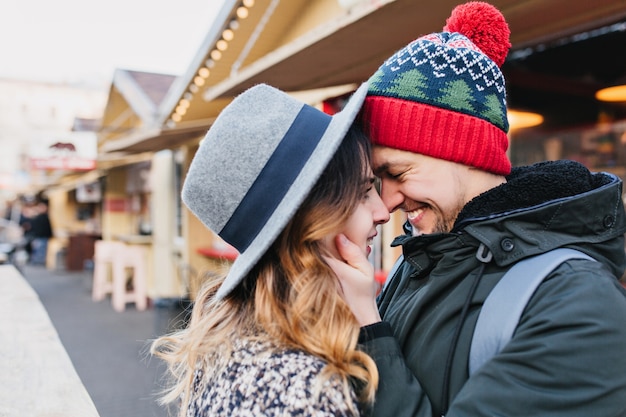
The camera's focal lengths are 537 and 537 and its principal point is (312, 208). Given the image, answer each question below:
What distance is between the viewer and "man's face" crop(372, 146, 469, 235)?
1.37m

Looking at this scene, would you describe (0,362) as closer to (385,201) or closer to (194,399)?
(194,399)

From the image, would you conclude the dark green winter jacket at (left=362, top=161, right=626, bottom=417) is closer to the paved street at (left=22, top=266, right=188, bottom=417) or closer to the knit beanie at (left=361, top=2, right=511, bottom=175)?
the knit beanie at (left=361, top=2, right=511, bottom=175)

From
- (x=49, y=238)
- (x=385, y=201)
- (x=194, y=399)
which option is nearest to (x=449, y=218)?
(x=385, y=201)

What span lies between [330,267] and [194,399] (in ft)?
1.41

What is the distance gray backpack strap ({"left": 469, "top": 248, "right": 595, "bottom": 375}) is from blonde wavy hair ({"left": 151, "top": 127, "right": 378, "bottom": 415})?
0.74 feet

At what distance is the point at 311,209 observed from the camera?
44.8 inches

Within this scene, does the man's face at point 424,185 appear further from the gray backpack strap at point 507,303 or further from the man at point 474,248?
the gray backpack strap at point 507,303

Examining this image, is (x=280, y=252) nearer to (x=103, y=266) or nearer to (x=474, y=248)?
(x=474, y=248)

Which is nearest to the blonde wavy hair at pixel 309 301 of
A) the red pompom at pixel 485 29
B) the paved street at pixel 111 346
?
the red pompom at pixel 485 29

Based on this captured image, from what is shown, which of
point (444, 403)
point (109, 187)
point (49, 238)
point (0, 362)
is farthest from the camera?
point (49, 238)

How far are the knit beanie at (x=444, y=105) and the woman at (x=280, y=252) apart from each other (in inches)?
6.0

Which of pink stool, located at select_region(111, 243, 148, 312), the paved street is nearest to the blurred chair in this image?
pink stool, located at select_region(111, 243, 148, 312)

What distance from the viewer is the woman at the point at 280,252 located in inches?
39.9

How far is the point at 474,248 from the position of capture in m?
1.23
